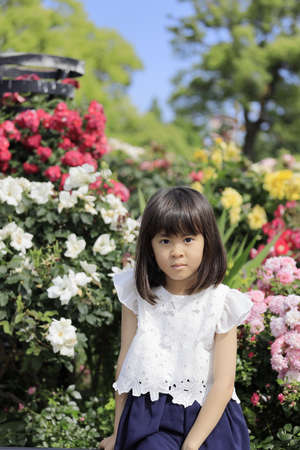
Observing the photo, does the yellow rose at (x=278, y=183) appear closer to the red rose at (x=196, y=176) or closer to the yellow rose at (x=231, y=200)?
the yellow rose at (x=231, y=200)

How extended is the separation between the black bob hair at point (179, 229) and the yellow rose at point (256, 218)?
7.19ft

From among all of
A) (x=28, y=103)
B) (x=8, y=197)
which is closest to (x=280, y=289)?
(x=8, y=197)

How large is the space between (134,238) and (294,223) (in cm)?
178

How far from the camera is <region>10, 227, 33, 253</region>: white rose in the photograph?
254 cm

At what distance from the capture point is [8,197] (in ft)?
8.83

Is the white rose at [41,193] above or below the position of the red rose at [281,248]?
above

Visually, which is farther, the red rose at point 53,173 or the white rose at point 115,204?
the red rose at point 53,173

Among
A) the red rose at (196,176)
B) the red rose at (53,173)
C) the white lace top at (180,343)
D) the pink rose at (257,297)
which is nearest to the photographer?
the white lace top at (180,343)

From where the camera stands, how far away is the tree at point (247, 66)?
73.5 feet

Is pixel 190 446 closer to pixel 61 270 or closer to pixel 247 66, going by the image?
pixel 61 270

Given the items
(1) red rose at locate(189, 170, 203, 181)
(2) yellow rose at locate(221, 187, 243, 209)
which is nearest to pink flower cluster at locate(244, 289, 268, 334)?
(2) yellow rose at locate(221, 187, 243, 209)

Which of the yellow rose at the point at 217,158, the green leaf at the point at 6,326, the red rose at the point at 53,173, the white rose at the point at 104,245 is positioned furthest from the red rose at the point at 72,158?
the yellow rose at the point at 217,158

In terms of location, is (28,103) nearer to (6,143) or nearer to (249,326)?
(6,143)

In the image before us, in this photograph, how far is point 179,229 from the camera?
5.66 ft
